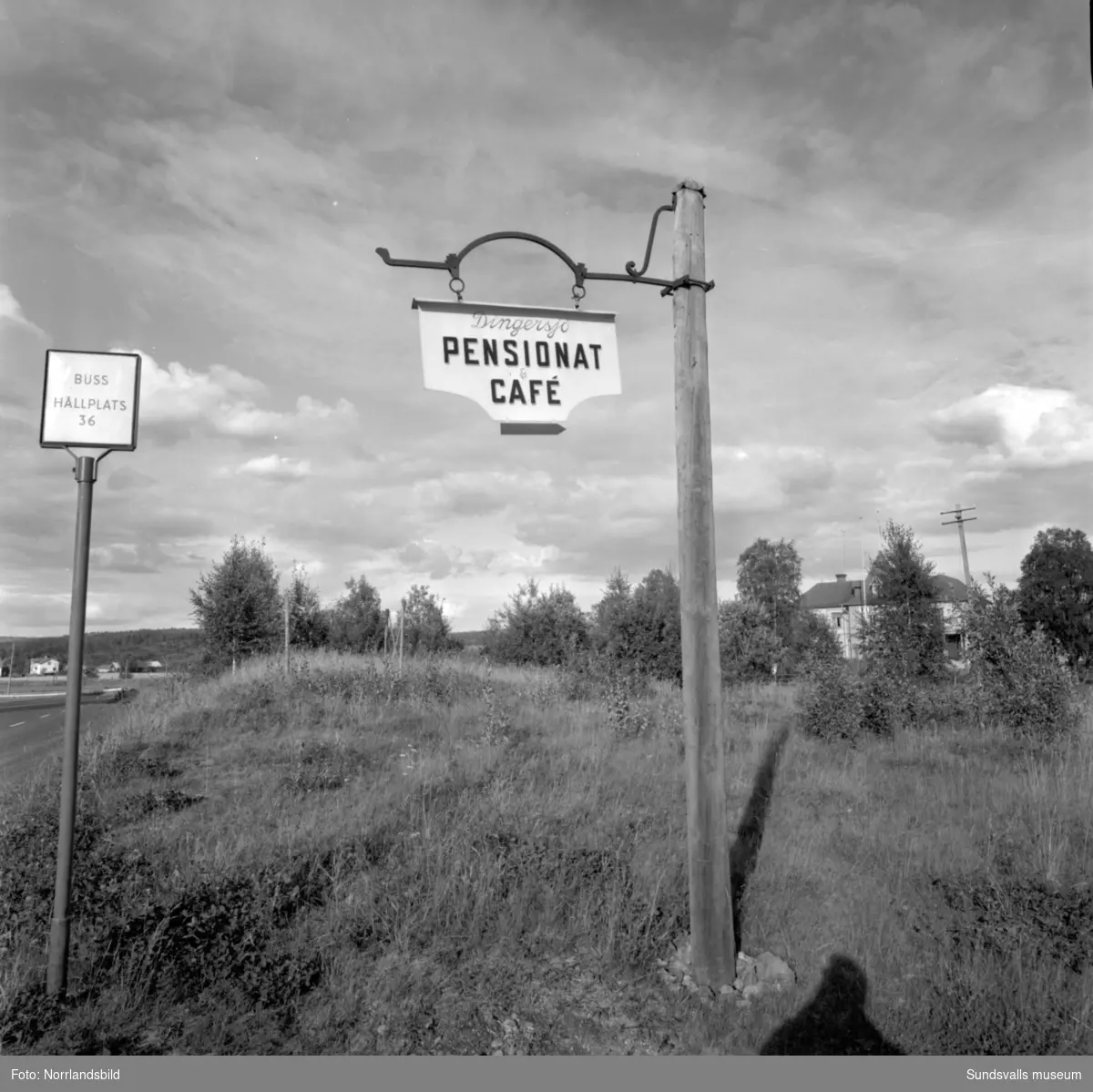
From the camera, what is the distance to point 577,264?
4102 mm

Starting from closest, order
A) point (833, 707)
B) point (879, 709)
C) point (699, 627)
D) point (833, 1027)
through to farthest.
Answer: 1. point (833, 1027)
2. point (699, 627)
3. point (833, 707)
4. point (879, 709)

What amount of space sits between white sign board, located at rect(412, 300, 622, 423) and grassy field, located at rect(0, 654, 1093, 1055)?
301 cm

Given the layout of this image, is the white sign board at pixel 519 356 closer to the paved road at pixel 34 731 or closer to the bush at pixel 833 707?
the paved road at pixel 34 731

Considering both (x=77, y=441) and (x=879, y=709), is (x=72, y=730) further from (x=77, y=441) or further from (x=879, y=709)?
(x=879, y=709)

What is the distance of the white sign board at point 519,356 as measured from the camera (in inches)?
146

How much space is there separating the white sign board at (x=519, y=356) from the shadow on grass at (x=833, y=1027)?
3159 mm

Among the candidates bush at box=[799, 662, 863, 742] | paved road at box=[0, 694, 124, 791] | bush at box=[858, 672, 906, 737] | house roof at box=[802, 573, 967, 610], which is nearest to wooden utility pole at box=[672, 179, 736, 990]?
paved road at box=[0, 694, 124, 791]

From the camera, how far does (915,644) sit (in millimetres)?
17438

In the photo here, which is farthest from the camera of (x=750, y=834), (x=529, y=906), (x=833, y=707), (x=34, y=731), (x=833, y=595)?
(x=833, y=595)

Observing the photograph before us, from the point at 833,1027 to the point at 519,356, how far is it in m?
3.62

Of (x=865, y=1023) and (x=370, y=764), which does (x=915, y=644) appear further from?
(x=865, y=1023)

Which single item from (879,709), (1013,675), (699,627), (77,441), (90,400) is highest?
(90,400)

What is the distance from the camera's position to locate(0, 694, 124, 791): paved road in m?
11.0

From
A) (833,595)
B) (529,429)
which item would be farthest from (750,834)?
(833,595)
